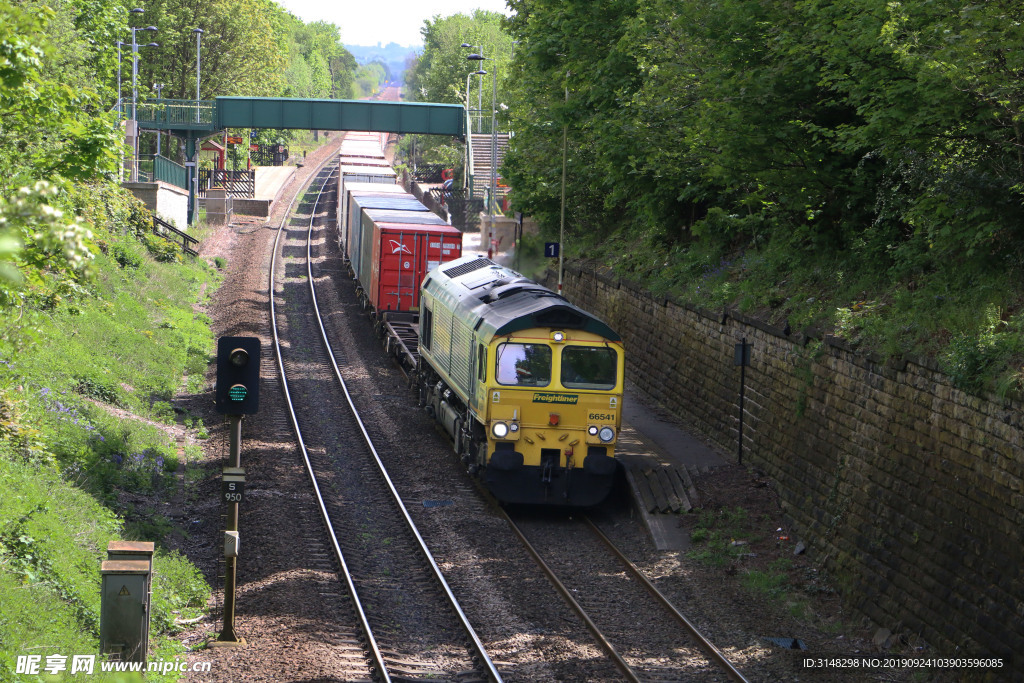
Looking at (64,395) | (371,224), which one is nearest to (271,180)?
(371,224)

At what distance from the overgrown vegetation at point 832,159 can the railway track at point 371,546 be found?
632 centimetres

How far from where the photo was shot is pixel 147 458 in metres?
16.7

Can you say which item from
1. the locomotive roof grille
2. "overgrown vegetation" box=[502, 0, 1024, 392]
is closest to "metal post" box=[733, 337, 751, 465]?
"overgrown vegetation" box=[502, 0, 1024, 392]

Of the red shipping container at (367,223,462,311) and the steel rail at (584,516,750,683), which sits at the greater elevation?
the red shipping container at (367,223,462,311)

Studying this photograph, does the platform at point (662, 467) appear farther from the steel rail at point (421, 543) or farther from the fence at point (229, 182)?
the fence at point (229, 182)

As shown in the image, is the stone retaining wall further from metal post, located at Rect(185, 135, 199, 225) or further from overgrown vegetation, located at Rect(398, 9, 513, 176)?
overgrown vegetation, located at Rect(398, 9, 513, 176)

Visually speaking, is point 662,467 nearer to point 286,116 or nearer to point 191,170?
point 191,170

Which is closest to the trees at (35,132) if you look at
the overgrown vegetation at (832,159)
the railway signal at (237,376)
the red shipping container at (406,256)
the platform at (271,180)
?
the railway signal at (237,376)

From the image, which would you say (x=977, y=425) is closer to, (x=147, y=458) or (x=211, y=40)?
(x=147, y=458)

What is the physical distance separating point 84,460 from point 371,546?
449 cm

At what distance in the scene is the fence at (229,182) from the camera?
6109 cm

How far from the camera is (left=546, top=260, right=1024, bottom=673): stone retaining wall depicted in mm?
10414

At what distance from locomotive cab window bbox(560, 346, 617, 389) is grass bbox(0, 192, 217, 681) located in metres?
6.00

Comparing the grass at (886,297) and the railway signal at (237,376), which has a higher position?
the grass at (886,297)
